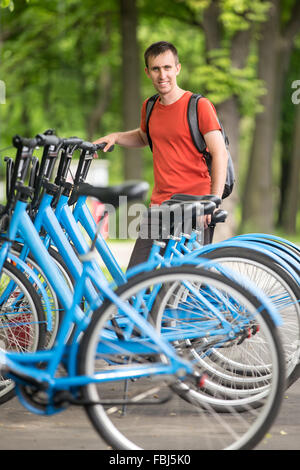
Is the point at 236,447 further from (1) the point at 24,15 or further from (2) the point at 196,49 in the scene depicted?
(2) the point at 196,49

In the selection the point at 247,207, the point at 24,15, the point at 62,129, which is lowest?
the point at 247,207

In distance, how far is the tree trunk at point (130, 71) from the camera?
53.9 ft

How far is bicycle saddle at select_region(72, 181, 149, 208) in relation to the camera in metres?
3.52

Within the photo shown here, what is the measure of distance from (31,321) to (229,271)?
3.58ft

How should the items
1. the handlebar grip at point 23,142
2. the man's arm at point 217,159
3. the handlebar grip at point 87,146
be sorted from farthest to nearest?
the man's arm at point 217,159 → the handlebar grip at point 87,146 → the handlebar grip at point 23,142

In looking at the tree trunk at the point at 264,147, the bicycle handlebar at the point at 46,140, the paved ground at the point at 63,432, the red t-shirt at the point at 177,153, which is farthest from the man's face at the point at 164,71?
the tree trunk at the point at 264,147

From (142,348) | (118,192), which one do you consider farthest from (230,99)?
(142,348)

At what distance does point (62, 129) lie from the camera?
74.9ft

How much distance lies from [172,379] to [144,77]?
2064 centimetres

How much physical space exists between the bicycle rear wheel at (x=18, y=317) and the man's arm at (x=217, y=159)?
1.25 metres

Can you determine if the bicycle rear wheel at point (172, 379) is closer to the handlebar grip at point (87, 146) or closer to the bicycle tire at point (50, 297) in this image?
the bicycle tire at point (50, 297)

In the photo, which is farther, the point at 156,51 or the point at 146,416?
the point at 156,51

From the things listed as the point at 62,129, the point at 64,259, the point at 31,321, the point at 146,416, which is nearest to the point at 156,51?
the point at 64,259

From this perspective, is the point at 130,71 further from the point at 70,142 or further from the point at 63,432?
the point at 63,432
